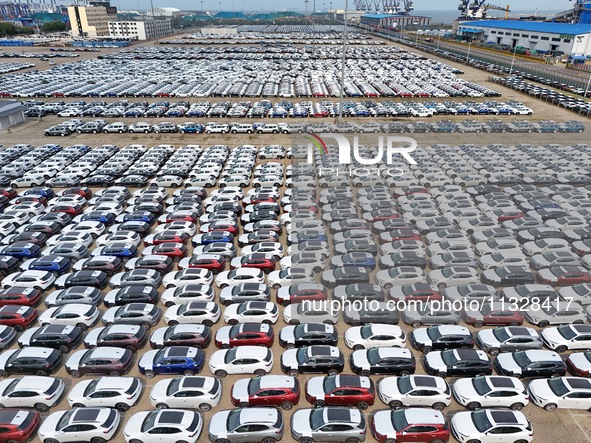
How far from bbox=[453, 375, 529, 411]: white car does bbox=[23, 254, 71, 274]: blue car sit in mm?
21282

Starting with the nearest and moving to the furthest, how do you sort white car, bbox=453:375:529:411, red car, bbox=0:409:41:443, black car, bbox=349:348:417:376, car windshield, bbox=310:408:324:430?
car windshield, bbox=310:408:324:430
red car, bbox=0:409:41:443
white car, bbox=453:375:529:411
black car, bbox=349:348:417:376

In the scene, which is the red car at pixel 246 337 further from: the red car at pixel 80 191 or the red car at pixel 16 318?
the red car at pixel 80 191

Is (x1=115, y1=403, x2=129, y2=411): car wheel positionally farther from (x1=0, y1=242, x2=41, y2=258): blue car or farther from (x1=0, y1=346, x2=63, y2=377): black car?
(x1=0, y1=242, x2=41, y2=258): blue car

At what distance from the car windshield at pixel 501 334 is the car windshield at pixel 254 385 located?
34.1 feet

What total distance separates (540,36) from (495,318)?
129 m

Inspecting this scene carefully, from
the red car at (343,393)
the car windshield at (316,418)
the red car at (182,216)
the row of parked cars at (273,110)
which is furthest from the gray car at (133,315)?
the row of parked cars at (273,110)

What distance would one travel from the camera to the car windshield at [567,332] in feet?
57.5

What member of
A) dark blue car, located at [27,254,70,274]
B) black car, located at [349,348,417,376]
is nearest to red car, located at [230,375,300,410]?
black car, located at [349,348,417,376]

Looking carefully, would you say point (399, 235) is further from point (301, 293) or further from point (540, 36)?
point (540, 36)

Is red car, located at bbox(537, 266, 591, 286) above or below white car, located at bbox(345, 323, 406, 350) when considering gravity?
above

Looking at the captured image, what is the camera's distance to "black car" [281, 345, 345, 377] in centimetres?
1644

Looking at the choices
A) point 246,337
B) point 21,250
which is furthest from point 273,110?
point 246,337

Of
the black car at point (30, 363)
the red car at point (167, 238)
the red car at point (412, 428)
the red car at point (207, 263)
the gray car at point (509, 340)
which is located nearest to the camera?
the red car at point (412, 428)

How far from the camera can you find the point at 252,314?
19219mm
